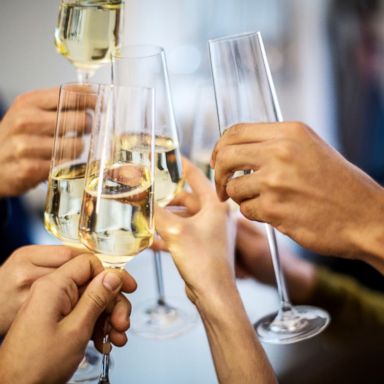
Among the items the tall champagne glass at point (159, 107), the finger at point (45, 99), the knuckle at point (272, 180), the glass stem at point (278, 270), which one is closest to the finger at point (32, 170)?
the finger at point (45, 99)

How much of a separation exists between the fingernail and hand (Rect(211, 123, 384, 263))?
18 cm

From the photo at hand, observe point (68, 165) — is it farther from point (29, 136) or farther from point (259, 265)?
point (259, 265)

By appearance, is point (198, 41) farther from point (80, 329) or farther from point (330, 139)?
point (80, 329)

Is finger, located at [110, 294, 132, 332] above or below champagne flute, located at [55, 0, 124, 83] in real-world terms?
below

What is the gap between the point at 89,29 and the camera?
115 centimetres

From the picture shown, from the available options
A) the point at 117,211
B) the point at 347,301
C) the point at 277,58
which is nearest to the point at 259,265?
the point at 347,301

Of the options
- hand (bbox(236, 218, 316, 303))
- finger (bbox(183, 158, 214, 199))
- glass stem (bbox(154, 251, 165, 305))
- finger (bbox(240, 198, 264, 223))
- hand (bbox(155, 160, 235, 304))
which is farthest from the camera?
hand (bbox(236, 218, 316, 303))

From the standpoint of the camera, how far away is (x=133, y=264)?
4.83ft

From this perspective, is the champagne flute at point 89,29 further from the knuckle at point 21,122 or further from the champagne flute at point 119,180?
the champagne flute at point 119,180

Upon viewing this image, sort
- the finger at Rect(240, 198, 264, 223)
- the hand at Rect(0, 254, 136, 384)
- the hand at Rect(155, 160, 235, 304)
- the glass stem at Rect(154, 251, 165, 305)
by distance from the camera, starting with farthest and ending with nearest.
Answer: the glass stem at Rect(154, 251, 165, 305)
the hand at Rect(155, 160, 235, 304)
the finger at Rect(240, 198, 264, 223)
the hand at Rect(0, 254, 136, 384)

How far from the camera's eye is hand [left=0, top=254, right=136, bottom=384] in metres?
0.77

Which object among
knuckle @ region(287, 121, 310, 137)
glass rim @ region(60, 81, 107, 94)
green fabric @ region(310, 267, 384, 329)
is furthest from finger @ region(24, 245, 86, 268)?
green fabric @ region(310, 267, 384, 329)

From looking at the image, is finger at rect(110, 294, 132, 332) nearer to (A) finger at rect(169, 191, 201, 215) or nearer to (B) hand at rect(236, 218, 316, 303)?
(A) finger at rect(169, 191, 201, 215)

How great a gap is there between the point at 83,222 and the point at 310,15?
3917 millimetres
